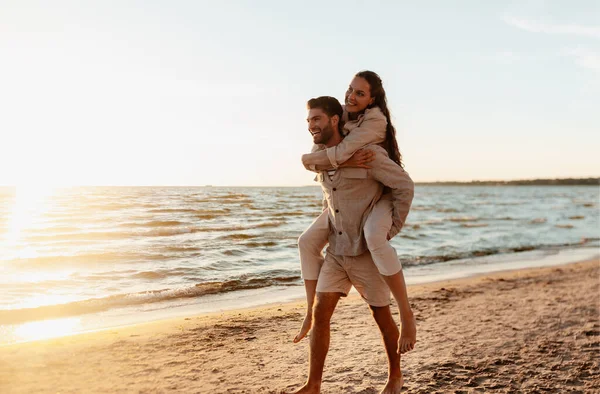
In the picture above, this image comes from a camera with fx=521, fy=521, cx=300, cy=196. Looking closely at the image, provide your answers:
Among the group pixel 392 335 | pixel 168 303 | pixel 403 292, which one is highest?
pixel 403 292

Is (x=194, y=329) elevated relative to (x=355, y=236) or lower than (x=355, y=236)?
lower

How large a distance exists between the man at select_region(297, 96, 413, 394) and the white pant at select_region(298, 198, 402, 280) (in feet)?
0.24

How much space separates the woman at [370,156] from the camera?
3.28 m

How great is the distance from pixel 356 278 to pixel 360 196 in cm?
55

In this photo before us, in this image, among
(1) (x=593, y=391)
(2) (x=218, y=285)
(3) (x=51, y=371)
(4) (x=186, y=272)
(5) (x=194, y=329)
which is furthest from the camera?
(4) (x=186, y=272)

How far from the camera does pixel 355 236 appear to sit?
3.47 meters

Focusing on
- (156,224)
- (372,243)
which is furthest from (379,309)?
(156,224)

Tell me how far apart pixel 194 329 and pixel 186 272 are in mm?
4592

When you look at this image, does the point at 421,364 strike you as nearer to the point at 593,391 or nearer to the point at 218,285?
the point at 593,391

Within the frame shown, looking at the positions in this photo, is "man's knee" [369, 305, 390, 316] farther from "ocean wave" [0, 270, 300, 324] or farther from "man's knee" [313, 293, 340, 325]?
"ocean wave" [0, 270, 300, 324]

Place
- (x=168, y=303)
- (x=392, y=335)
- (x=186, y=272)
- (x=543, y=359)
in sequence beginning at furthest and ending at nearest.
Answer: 1. (x=186, y=272)
2. (x=168, y=303)
3. (x=543, y=359)
4. (x=392, y=335)

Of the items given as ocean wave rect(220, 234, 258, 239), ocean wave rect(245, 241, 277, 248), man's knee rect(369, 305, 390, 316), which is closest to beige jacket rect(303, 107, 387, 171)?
man's knee rect(369, 305, 390, 316)

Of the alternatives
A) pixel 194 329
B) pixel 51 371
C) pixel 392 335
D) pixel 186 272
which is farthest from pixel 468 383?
pixel 186 272

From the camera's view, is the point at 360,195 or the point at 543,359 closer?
the point at 360,195
